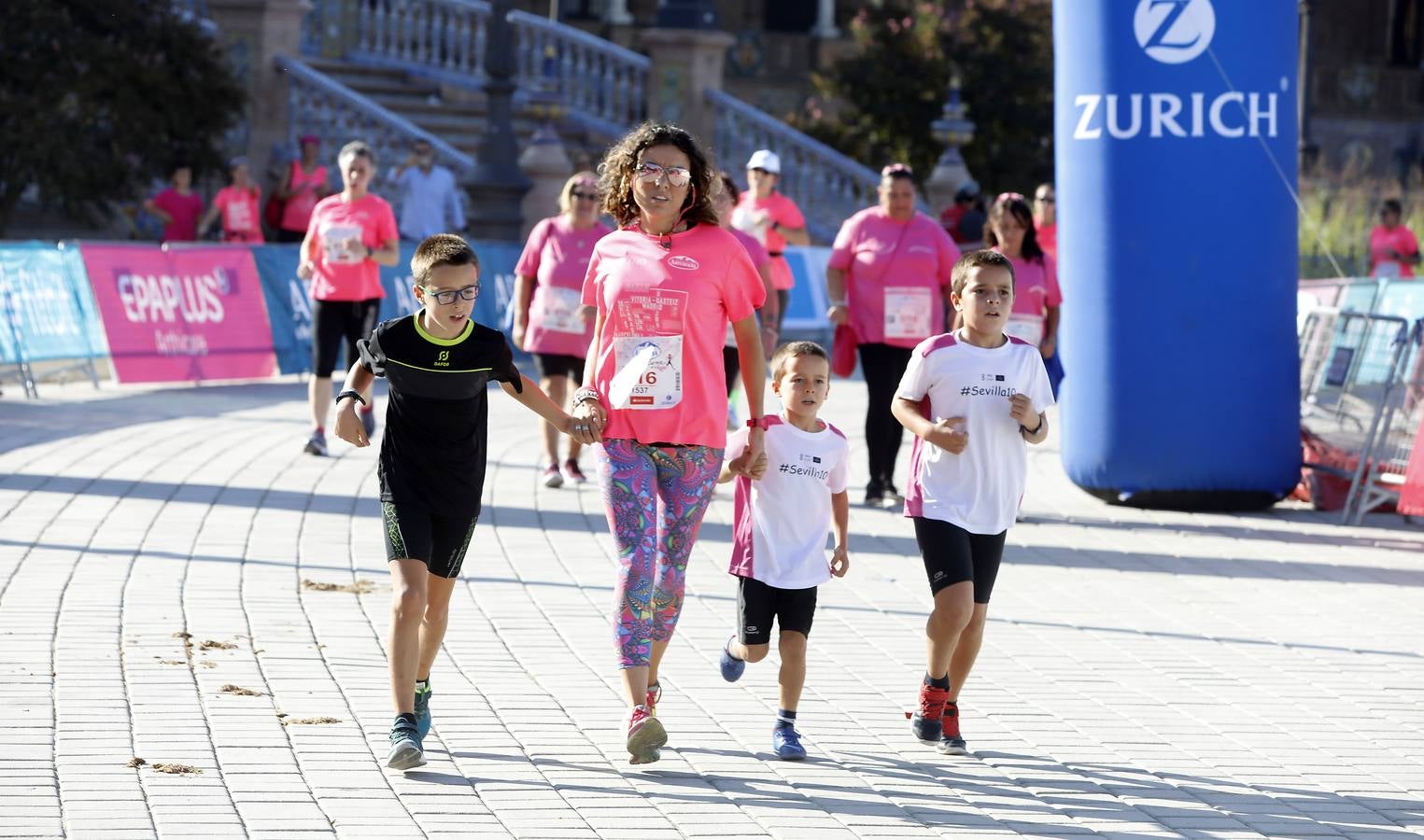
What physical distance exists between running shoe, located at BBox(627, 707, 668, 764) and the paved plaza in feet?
0.18

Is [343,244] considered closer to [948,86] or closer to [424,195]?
[424,195]

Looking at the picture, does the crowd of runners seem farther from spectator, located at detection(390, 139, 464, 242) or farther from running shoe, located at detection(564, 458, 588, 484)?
spectator, located at detection(390, 139, 464, 242)

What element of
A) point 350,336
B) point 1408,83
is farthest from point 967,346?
point 1408,83

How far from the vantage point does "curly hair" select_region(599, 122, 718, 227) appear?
6.34m

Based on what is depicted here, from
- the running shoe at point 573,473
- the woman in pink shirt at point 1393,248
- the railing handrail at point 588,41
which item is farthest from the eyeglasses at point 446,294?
the railing handrail at point 588,41

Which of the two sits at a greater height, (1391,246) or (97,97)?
(97,97)

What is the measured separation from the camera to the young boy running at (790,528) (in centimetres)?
643

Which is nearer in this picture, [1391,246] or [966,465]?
[966,465]

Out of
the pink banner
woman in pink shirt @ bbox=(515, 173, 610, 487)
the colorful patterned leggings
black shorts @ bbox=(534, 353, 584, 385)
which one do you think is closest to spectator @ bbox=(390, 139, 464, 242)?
the pink banner

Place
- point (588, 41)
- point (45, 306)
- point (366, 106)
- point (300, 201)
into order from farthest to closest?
point (588, 41), point (366, 106), point (300, 201), point (45, 306)

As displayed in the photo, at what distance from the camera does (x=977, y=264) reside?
6.57m

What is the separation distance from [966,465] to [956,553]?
0.27 meters

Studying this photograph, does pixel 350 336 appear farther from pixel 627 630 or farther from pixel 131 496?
pixel 627 630

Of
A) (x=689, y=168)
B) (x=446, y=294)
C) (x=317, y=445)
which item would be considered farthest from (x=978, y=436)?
(x=317, y=445)
